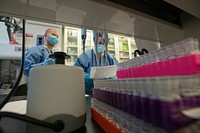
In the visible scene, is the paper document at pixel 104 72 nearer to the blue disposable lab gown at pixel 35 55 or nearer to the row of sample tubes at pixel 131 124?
the row of sample tubes at pixel 131 124

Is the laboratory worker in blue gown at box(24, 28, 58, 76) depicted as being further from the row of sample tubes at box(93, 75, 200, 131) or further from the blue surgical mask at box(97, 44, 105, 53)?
the row of sample tubes at box(93, 75, 200, 131)

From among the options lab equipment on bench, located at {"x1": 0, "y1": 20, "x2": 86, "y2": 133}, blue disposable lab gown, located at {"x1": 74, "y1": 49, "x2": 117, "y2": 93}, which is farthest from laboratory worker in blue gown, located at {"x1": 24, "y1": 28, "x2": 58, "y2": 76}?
lab equipment on bench, located at {"x1": 0, "y1": 20, "x2": 86, "y2": 133}

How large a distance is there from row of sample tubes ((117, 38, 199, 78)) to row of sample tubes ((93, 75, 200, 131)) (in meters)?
0.04

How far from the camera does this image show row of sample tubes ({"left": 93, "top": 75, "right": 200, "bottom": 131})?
0.39 feet

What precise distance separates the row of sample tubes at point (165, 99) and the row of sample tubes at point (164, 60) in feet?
0.14

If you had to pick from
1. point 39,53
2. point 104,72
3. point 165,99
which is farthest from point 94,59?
point 165,99

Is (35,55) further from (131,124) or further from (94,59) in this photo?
(131,124)

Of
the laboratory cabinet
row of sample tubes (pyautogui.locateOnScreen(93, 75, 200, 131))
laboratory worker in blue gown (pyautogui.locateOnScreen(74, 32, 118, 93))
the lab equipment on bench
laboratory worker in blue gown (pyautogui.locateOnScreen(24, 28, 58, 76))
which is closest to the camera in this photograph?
row of sample tubes (pyautogui.locateOnScreen(93, 75, 200, 131))

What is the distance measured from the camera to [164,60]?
215mm

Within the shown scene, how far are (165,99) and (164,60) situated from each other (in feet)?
0.38

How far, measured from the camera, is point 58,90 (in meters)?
0.24

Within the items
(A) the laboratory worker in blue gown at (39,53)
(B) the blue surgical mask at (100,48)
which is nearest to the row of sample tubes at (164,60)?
(B) the blue surgical mask at (100,48)

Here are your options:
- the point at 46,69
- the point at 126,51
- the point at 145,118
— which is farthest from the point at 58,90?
the point at 126,51

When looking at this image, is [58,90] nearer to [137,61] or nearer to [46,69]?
[46,69]
